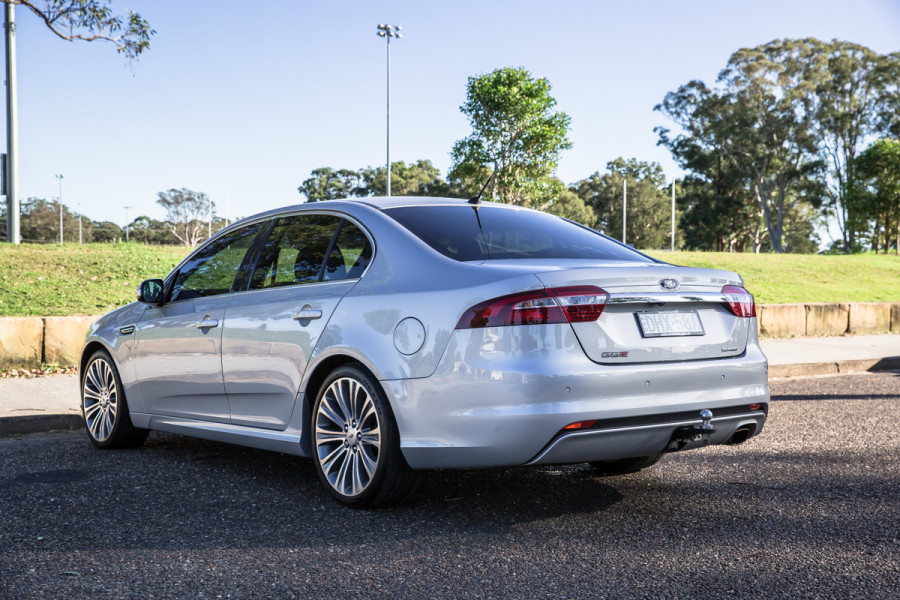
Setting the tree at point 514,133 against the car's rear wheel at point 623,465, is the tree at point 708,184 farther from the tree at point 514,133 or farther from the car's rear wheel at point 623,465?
the car's rear wheel at point 623,465

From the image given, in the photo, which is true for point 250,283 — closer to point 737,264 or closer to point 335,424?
point 335,424

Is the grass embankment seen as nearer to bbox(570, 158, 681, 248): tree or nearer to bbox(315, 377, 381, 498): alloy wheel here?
bbox(315, 377, 381, 498): alloy wheel

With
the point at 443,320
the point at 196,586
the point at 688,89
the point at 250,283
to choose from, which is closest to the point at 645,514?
the point at 443,320

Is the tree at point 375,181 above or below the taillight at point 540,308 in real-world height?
above

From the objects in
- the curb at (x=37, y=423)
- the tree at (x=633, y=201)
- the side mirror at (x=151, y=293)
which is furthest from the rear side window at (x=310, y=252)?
the tree at (x=633, y=201)

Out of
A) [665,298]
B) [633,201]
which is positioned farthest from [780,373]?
[633,201]

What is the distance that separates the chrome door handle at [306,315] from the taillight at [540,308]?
0.97 m

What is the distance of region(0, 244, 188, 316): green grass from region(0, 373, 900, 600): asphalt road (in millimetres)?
5261

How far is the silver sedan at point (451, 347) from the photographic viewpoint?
3.68 meters

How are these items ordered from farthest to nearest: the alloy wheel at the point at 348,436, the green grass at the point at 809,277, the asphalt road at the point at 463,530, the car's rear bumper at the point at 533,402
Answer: the green grass at the point at 809,277 → the alloy wheel at the point at 348,436 → the car's rear bumper at the point at 533,402 → the asphalt road at the point at 463,530

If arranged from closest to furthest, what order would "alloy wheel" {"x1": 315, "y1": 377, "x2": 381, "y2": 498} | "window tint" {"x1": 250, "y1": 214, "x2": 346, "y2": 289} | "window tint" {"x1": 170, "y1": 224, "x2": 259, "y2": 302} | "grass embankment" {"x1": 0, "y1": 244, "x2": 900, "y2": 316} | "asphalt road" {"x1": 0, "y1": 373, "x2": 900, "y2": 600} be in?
"asphalt road" {"x1": 0, "y1": 373, "x2": 900, "y2": 600} < "alloy wheel" {"x1": 315, "y1": 377, "x2": 381, "y2": 498} < "window tint" {"x1": 250, "y1": 214, "x2": 346, "y2": 289} < "window tint" {"x1": 170, "y1": 224, "x2": 259, "y2": 302} < "grass embankment" {"x1": 0, "y1": 244, "x2": 900, "y2": 316}

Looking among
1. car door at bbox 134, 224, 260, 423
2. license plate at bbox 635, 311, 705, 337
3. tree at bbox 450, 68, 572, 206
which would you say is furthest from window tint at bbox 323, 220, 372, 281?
tree at bbox 450, 68, 572, 206

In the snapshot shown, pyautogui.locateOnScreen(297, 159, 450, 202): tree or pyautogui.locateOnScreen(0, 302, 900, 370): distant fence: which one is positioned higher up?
pyautogui.locateOnScreen(297, 159, 450, 202): tree

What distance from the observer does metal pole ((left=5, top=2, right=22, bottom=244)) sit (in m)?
15.6
